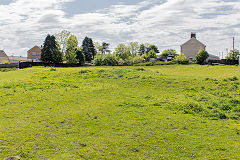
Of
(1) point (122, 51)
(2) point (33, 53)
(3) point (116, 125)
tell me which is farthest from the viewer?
(2) point (33, 53)

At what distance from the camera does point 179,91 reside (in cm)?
2075

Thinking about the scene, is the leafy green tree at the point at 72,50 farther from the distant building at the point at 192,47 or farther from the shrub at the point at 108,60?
the distant building at the point at 192,47

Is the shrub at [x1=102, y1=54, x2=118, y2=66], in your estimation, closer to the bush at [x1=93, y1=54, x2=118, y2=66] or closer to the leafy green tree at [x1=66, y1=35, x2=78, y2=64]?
the bush at [x1=93, y1=54, x2=118, y2=66]

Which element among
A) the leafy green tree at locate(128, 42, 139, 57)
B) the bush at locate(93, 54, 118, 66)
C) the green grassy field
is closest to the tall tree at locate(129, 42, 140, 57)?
the leafy green tree at locate(128, 42, 139, 57)

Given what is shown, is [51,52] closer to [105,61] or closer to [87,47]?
[105,61]

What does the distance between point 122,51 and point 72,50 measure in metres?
32.8

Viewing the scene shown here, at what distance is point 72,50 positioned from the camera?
80438mm

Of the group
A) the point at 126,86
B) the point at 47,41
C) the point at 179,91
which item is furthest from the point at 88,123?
the point at 47,41

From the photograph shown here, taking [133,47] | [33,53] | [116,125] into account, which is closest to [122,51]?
[133,47]

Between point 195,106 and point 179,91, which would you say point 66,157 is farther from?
point 179,91

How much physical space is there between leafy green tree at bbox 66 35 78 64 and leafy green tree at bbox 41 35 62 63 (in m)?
3.01

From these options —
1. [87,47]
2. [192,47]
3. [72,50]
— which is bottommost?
[72,50]

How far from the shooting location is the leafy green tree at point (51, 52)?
7825cm

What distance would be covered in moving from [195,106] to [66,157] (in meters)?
9.47
